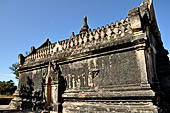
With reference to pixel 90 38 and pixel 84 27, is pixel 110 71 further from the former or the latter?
pixel 84 27

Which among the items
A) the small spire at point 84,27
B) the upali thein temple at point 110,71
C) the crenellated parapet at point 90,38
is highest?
the small spire at point 84,27

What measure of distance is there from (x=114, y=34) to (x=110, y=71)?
2177 mm

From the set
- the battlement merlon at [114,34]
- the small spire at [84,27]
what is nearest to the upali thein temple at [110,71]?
the battlement merlon at [114,34]

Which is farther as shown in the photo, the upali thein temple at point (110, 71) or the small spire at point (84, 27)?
the small spire at point (84, 27)

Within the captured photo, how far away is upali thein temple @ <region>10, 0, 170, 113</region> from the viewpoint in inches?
269

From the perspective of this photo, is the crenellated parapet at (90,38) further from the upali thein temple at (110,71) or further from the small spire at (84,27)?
the small spire at (84,27)

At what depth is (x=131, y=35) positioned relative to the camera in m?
7.56

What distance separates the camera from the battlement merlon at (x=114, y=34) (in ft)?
24.3

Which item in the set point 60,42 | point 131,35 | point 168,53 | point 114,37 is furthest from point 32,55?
point 168,53

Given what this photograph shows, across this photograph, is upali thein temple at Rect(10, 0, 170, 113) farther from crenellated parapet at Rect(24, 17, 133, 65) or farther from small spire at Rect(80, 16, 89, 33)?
small spire at Rect(80, 16, 89, 33)

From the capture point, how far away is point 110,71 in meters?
7.98

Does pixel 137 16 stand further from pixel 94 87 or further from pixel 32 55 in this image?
pixel 32 55

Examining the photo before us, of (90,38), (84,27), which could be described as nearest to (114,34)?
(90,38)

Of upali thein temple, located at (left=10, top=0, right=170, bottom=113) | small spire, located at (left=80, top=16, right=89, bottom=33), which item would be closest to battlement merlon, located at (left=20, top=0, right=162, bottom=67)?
upali thein temple, located at (left=10, top=0, right=170, bottom=113)
